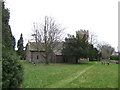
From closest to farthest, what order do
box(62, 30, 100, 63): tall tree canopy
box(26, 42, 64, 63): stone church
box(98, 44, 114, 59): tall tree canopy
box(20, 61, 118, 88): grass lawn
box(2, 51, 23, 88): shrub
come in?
box(2, 51, 23, 88): shrub
box(20, 61, 118, 88): grass lawn
box(62, 30, 100, 63): tall tree canopy
box(26, 42, 64, 63): stone church
box(98, 44, 114, 59): tall tree canopy

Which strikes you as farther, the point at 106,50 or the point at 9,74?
the point at 106,50

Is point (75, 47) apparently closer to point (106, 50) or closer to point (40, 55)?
point (40, 55)

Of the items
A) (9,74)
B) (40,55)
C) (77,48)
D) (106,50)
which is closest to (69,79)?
(9,74)

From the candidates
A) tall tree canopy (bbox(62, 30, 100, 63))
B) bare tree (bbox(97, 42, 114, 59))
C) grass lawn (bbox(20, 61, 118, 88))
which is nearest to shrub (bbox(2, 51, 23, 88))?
grass lawn (bbox(20, 61, 118, 88))

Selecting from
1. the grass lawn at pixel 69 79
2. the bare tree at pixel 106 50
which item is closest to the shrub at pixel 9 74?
the grass lawn at pixel 69 79

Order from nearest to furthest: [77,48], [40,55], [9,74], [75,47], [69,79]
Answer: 1. [9,74]
2. [69,79]
3. [77,48]
4. [75,47]
5. [40,55]

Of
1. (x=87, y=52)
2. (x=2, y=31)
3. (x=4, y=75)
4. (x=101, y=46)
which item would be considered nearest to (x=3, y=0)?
(x=2, y=31)

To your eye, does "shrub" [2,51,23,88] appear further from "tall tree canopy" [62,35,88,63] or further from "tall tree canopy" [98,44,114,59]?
"tall tree canopy" [98,44,114,59]

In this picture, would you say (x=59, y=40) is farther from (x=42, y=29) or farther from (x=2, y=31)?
(x=2, y=31)

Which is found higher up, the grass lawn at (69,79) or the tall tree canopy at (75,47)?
the tall tree canopy at (75,47)

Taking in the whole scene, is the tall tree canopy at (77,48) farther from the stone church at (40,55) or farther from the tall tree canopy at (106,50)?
the tall tree canopy at (106,50)

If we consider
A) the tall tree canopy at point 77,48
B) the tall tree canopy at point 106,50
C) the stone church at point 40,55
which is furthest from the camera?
the tall tree canopy at point 106,50

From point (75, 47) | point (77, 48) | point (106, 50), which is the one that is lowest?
point (106, 50)

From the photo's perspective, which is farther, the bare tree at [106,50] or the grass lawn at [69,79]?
the bare tree at [106,50]
